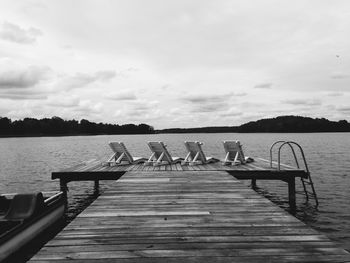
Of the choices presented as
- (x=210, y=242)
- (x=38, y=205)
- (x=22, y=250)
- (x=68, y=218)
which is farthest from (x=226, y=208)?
(x=68, y=218)

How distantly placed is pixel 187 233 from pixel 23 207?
525cm

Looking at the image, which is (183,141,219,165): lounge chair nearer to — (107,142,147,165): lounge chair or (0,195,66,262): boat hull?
(107,142,147,165): lounge chair

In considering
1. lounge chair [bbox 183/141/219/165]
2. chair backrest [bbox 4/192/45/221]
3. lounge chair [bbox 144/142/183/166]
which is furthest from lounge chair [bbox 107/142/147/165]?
chair backrest [bbox 4/192/45/221]

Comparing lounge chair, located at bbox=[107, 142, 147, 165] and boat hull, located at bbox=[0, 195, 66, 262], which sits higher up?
lounge chair, located at bbox=[107, 142, 147, 165]

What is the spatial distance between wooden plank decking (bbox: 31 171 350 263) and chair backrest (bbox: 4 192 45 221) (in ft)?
7.01

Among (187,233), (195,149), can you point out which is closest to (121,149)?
(195,149)

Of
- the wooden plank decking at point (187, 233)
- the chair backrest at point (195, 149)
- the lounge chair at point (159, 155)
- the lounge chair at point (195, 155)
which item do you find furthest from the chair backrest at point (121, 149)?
the wooden plank decking at point (187, 233)

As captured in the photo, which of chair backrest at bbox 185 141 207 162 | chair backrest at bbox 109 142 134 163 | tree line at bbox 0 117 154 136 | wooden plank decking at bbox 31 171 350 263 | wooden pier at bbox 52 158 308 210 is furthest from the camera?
tree line at bbox 0 117 154 136

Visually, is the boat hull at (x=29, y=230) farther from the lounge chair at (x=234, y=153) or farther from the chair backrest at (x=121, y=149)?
the lounge chair at (x=234, y=153)

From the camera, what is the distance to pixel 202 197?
24.4ft

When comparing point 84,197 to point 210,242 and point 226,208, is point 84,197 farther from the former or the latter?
point 210,242

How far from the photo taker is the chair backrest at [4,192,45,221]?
320 inches

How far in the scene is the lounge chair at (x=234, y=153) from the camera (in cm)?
1409

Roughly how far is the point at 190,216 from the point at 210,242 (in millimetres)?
1344
